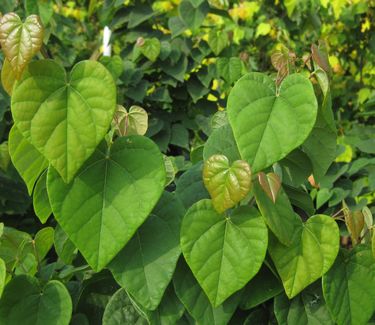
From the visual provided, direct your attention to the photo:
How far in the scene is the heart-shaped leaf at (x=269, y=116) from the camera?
0.97 metres

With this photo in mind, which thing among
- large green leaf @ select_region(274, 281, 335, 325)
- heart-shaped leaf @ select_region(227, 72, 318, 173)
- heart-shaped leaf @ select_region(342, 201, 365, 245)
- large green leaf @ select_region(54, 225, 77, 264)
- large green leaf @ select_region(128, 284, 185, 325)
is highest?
heart-shaped leaf @ select_region(227, 72, 318, 173)

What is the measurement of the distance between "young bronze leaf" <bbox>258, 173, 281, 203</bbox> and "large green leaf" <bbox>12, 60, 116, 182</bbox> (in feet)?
0.84

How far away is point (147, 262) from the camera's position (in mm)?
1065

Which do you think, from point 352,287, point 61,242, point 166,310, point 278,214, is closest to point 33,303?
point 61,242

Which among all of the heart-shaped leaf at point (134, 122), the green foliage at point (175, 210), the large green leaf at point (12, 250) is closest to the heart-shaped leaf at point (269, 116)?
the green foliage at point (175, 210)

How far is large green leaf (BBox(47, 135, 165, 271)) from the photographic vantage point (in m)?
1.00

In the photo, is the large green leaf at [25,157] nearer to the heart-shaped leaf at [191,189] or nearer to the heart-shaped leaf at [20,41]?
the heart-shaped leaf at [20,41]

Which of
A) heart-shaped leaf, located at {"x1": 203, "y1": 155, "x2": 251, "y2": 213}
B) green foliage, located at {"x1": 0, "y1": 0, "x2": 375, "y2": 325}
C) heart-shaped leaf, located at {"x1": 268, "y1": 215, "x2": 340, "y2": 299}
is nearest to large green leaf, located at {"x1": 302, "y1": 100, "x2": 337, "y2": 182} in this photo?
green foliage, located at {"x1": 0, "y1": 0, "x2": 375, "y2": 325}

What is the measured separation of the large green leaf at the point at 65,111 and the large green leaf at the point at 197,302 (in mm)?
280

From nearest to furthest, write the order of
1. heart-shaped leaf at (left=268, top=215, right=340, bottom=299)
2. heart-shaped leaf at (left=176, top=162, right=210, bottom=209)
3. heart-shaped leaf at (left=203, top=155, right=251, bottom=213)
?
heart-shaped leaf at (left=203, top=155, right=251, bottom=213), heart-shaped leaf at (left=268, top=215, right=340, bottom=299), heart-shaped leaf at (left=176, top=162, right=210, bottom=209)

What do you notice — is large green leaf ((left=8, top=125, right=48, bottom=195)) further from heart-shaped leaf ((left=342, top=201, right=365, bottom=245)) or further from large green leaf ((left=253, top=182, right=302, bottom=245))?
heart-shaped leaf ((left=342, top=201, right=365, bottom=245))

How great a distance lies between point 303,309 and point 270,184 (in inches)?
11.3

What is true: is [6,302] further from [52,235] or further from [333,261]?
[333,261]

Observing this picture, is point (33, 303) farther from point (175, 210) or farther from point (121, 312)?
point (175, 210)
